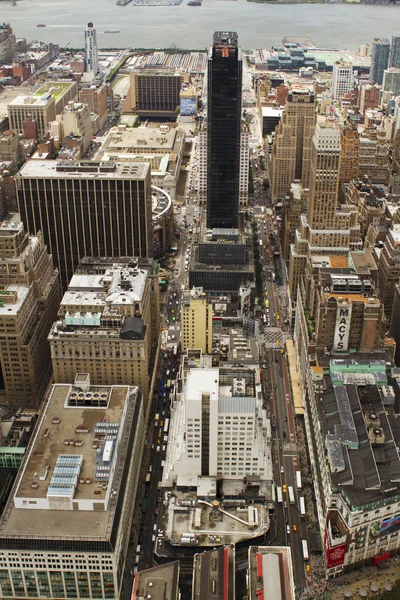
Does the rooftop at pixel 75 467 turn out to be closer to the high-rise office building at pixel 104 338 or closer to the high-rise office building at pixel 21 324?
the high-rise office building at pixel 104 338

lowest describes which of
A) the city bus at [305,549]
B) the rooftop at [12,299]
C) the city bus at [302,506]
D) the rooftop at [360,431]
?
the city bus at [305,549]

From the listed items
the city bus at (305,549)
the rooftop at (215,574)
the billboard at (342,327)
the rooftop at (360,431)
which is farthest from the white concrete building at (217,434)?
the billboard at (342,327)

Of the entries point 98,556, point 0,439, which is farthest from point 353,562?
point 0,439

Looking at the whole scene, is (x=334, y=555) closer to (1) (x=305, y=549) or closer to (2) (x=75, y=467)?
(1) (x=305, y=549)

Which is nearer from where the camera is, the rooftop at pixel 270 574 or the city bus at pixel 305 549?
the rooftop at pixel 270 574

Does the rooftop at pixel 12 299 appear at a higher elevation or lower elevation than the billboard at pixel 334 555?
higher

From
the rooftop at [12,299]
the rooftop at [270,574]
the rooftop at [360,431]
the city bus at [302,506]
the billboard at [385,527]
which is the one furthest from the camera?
the rooftop at [12,299]

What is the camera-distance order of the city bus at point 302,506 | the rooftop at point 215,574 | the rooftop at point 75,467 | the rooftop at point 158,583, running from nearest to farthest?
the rooftop at point 158,583
the rooftop at point 215,574
the rooftop at point 75,467
the city bus at point 302,506
